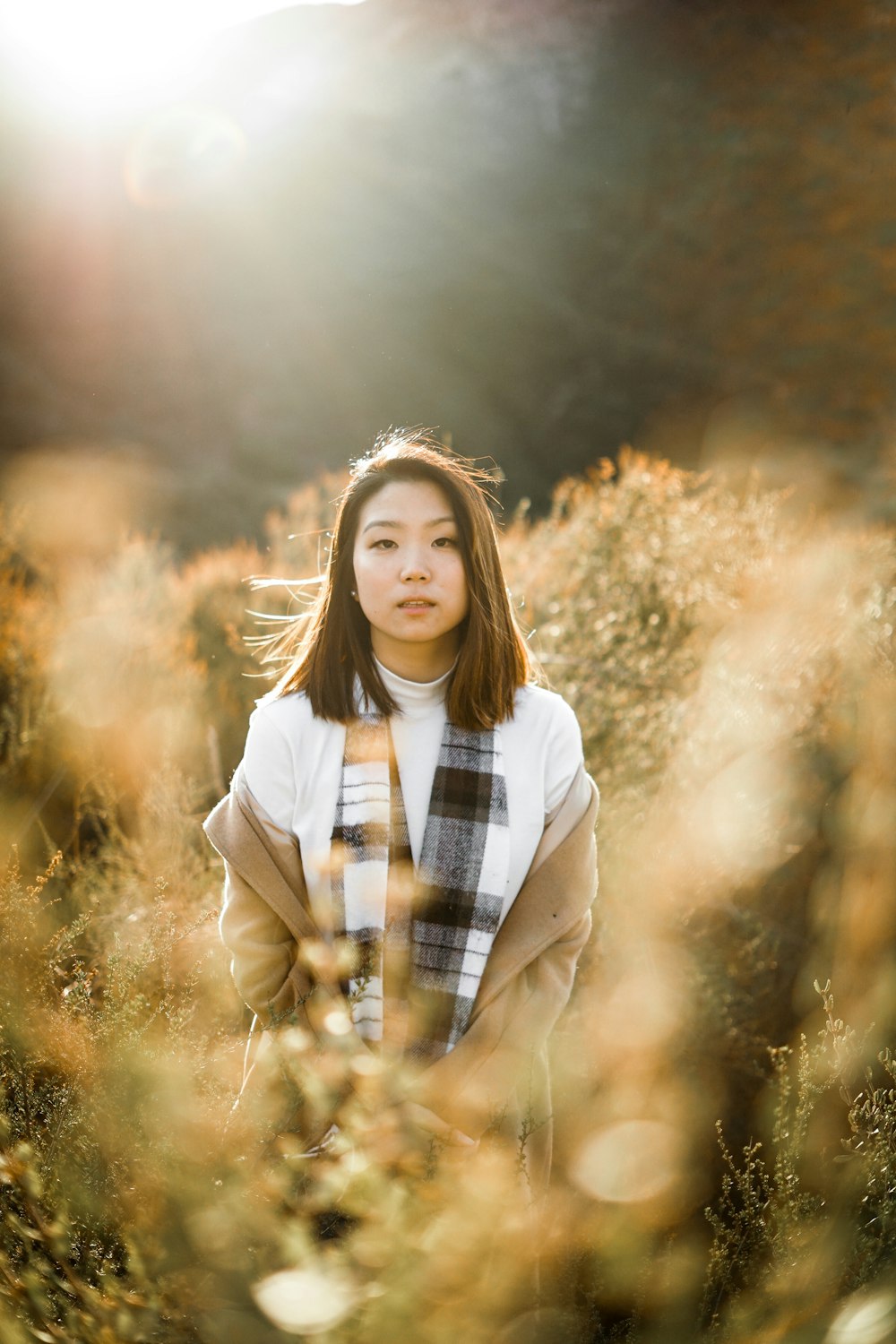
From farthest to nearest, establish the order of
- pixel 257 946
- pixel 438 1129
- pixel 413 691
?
1. pixel 413 691
2. pixel 257 946
3. pixel 438 1129

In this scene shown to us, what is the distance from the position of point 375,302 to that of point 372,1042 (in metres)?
21.4

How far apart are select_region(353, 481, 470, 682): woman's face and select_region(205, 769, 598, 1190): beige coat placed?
15.4 inches

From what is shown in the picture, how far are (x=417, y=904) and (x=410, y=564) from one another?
0.60 m

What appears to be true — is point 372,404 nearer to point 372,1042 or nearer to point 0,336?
point 0,336

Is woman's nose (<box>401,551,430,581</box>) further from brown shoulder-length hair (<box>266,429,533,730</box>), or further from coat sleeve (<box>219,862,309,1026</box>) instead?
coat sleeve (<box>219,862,309,1026</box>)

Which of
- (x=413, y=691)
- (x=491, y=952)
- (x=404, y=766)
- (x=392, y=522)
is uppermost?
(x=392, y=522)

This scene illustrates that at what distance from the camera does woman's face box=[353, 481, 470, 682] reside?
4.90 ft

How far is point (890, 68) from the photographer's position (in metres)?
13.7

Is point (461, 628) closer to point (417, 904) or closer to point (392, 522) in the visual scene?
point (392, 522)

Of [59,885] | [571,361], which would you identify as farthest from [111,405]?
[59,885]

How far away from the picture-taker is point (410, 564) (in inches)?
58.4

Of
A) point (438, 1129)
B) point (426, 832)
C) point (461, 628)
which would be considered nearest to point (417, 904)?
point (426, 832)

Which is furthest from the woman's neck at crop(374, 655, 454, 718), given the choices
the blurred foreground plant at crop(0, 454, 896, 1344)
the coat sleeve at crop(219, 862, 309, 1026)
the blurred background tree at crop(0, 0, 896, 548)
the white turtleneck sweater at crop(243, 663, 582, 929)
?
the blurred background tree at crop(0, 0, 896, 548)

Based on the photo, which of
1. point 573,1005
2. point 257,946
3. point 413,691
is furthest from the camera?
point 573,1005
